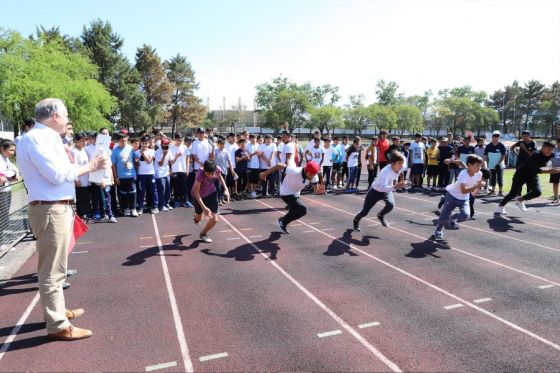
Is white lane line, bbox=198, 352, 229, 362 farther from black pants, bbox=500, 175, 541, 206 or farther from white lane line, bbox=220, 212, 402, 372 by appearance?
black pants, bbox=500, 175, 541, 206

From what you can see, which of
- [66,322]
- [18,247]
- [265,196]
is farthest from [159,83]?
[66,322]

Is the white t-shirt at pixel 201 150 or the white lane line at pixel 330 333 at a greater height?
the white t-shirt at pixel 201 150

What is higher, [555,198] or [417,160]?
[417,160]

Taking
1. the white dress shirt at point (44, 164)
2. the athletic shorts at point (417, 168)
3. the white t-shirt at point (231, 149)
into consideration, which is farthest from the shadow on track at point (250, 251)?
the athletic shorts at point (417, 168)

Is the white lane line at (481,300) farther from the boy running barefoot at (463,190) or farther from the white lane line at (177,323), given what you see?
the white lane line at (177,323)

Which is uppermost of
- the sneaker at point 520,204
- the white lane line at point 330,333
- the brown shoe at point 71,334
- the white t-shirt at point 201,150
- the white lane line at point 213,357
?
the white t-shirt at point 201,150

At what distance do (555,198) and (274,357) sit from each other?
1179 centimetres

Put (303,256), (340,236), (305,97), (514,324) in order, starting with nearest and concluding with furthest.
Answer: (514,324) < (303,256) < (340,236) < (305,97)

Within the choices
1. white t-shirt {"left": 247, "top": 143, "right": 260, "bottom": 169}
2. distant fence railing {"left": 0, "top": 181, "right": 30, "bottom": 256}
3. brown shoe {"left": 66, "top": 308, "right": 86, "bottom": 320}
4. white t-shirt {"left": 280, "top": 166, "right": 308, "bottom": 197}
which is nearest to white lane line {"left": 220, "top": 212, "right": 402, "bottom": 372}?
white t-shirt {"left": 280, "top": 166, "right": 308, "bottom": 197}

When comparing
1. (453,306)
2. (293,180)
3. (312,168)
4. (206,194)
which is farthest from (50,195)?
(453,306)

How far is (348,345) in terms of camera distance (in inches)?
138

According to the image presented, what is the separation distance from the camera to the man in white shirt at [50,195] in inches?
126

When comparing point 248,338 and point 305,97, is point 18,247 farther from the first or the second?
point 305,97

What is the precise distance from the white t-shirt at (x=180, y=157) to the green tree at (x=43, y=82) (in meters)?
23.0
